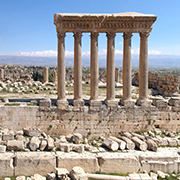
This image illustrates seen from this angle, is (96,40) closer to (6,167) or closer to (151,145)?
(151,145)

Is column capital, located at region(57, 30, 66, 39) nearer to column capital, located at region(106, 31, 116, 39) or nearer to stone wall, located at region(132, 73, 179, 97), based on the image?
column capital, located at region(106, 31, 116, 39)

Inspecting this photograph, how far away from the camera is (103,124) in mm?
16203

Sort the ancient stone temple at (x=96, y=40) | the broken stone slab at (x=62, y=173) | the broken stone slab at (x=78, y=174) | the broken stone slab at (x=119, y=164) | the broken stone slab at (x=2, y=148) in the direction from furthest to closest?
the ancient stone temple at (x=96, y=40)
the broken stone slab at (x=2, y=148)
the broken stone slab at (x=119, y=164)
the broken stone slab at (x=62, y=173)
the broken stone slab at (x=78, y=174)

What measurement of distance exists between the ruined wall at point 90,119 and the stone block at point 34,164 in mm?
3765

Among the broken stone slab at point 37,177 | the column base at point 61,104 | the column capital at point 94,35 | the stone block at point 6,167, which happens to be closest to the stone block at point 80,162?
the broken stone slab at point 37,177

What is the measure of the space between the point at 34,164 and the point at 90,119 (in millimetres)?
5485

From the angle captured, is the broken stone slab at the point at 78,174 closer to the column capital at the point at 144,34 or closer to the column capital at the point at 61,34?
the column capital at the point at 61,34

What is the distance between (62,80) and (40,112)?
2.82 m

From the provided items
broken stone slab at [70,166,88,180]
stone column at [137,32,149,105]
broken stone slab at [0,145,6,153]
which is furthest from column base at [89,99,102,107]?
broken stone slab at [0,145,6,153]

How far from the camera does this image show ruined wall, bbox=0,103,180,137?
1545cm

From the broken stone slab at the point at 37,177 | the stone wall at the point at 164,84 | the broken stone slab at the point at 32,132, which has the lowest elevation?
the broken stone slab at the point at 37,177

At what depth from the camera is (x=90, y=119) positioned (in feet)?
52.7

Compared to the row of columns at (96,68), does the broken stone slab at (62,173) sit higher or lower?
lower

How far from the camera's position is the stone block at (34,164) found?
38.9ft
